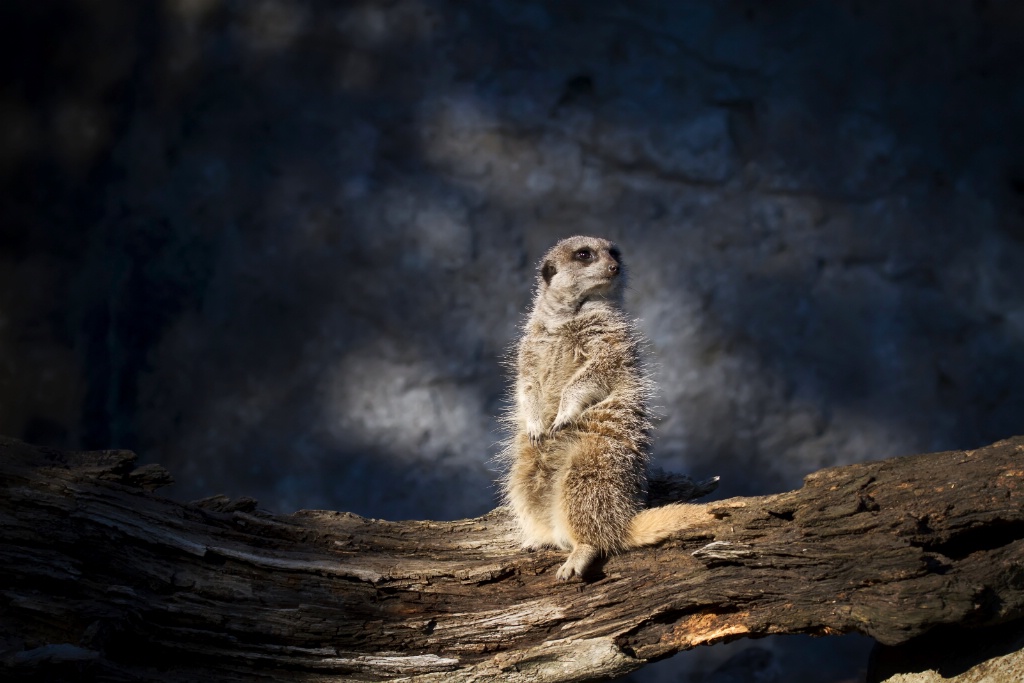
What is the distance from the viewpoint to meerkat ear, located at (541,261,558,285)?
3.25 meters

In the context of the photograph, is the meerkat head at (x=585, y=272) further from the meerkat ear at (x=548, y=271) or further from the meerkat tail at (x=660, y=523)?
the meerkat tail at (x=660, y=523)

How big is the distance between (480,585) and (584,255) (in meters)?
1.16

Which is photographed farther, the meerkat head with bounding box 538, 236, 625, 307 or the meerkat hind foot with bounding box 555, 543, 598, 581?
the meerkat head with bounding box 538, 236, 625, 307

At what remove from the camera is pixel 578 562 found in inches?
102

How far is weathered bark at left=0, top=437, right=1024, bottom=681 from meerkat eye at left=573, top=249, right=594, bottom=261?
969 millimetres

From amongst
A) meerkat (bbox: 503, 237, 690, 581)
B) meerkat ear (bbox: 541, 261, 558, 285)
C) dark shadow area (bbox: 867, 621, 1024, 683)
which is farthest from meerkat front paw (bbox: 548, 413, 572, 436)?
dark shadow area (bbox: 867, 621, 1024, 683)

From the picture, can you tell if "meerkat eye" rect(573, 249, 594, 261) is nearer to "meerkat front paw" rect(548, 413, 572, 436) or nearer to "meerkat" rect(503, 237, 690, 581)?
"meerkat" rect(503, 237, 690, 581)

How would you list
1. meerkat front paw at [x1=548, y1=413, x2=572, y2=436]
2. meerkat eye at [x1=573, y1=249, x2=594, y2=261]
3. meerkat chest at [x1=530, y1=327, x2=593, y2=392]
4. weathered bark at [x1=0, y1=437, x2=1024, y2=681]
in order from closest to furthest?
weathered bark at [x1=0, y1=437, x2=1024, y2=681]
meerkat front paw at [x1=548, y1=413, x2=572, y2=436]
meerkat chest at [x1=530, y1=327, x2=593, y2=392]
meerkat eye at [x1=573, y1=249, x2=594, y2=261]

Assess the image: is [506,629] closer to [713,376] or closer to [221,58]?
[713,376]

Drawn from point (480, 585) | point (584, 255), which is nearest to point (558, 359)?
point (584, 255)

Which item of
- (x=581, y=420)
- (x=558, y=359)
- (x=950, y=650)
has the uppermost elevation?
(x=558, y=359)

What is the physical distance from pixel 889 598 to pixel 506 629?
0.97 meters

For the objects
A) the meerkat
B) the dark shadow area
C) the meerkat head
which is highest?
the meerkat head

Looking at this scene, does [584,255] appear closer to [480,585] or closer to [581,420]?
[581,420]
